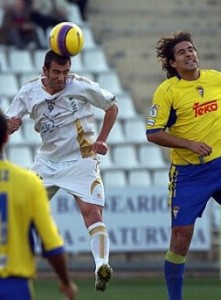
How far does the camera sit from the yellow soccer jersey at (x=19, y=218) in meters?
6.41

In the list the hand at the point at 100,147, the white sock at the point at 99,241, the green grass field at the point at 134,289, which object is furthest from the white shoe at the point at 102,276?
the green grass field at the point at 134,289

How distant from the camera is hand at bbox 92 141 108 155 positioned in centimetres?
967

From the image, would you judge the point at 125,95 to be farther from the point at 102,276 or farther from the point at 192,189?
the point at 102,276

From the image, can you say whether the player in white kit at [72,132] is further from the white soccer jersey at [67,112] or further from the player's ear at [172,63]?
the player's ear at [172,63]

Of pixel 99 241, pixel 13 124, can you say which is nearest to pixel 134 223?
pixel 99 241

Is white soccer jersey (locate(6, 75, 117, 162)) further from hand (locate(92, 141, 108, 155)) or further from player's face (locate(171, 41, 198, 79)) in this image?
player's face (locate(171, 41, 198, 79))

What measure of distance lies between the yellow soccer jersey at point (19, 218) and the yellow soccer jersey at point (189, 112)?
10.8 feet

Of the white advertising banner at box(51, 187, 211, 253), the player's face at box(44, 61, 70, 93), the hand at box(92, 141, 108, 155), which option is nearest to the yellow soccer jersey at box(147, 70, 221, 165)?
the hand at box(92, 141, 108, 155)

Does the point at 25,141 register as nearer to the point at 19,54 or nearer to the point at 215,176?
the point at 19,54

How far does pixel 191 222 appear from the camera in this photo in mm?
9609

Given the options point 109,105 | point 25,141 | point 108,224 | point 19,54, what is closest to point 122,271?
point 108,224

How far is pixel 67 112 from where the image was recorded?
10000 mm

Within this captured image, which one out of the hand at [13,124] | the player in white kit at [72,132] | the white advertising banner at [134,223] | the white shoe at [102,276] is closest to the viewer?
the white shoe at [102,276]

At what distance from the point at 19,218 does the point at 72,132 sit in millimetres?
3643
